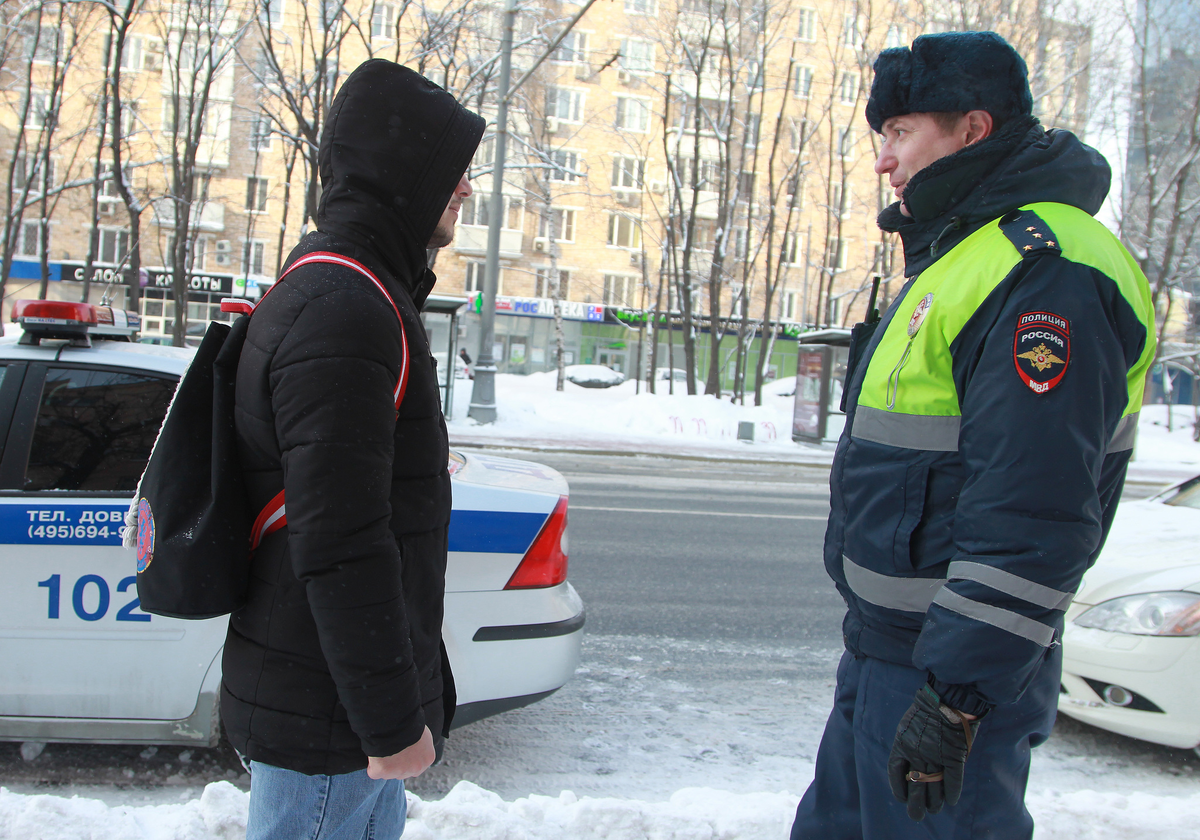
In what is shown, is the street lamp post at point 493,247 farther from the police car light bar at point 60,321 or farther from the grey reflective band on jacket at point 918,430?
the grey reflective band on jacket at point 918,430

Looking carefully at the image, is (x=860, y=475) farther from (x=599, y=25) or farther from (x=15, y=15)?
(x=599, y=25)

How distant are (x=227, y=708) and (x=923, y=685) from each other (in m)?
1.26

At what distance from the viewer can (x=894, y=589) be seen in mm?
1666

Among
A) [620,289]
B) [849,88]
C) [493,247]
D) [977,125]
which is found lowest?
[977,125]

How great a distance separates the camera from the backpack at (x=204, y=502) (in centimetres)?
148

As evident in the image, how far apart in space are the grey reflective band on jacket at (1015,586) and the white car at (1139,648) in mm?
2312

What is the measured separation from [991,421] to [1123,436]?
0.41 m

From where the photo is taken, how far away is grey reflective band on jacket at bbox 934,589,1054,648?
4.77ft

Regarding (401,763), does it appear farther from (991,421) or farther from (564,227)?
(564,227)

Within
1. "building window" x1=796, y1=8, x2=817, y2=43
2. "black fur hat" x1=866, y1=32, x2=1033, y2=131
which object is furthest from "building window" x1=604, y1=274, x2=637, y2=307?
"black fur hat" x1=866, y1=32, x2=1033, y2=131

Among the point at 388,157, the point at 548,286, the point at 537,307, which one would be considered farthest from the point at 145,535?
the point at 548,286

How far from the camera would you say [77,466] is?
2.95 meters

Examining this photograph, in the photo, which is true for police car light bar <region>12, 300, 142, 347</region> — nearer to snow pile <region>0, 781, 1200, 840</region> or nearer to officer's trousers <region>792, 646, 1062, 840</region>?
snow pile <region>0, 781, 1200, 840</region>

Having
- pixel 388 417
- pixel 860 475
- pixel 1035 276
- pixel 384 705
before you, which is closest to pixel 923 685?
pixel 860 475
